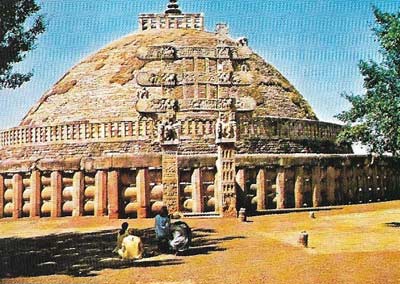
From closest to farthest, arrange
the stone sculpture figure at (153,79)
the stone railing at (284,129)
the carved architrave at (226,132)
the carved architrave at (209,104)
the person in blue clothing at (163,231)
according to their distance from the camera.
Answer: the person in blue clothing at (163,231) < the carved architrave at (226,132) < the carved architrave at (209,104) < the stone sculpture figure at (153,79) < the stone railing at (284,129)

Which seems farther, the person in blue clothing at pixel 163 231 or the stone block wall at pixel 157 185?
the stone block wall at pixel 157 185

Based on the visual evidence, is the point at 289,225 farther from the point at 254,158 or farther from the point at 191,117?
the point at 191,117

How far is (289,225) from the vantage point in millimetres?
13867

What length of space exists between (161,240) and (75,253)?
162 cm

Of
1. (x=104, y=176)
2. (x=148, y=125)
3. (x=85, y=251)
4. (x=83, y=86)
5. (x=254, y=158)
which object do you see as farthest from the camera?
(x=83, y=86)

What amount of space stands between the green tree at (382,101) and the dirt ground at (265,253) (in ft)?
6.70

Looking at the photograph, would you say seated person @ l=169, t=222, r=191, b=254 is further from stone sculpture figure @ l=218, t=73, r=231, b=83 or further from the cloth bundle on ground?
stone sculpture figure @ l=218, t=73, r=231, b=83

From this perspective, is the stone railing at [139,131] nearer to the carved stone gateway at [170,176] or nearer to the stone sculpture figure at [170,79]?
the stone sculpture figure at [170,79]

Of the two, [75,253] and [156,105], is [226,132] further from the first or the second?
[75,253]

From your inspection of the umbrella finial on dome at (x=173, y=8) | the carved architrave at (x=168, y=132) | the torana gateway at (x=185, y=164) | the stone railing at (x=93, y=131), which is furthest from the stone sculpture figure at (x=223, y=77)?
the umbrella finial on dome at (x=173, y=8)

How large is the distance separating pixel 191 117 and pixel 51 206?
33.7 feet

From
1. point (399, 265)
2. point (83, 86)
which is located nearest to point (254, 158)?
point (399, 265)

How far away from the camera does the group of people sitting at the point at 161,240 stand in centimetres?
960

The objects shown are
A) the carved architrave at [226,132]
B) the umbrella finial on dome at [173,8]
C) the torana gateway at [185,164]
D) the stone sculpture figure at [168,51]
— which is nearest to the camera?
the carved architrave at [226,132]
